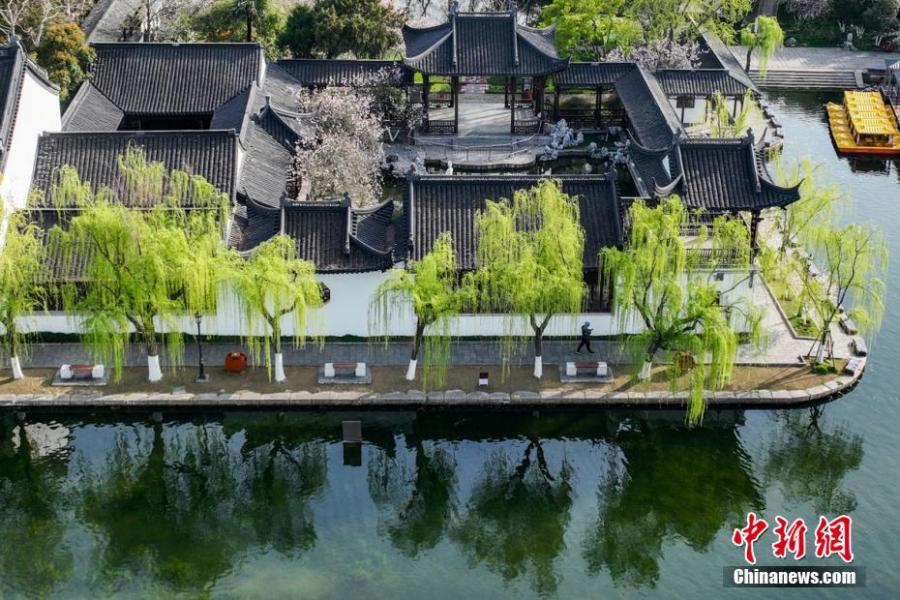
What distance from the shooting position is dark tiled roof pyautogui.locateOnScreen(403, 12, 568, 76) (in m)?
59.0

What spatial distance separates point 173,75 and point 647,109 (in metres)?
23.9

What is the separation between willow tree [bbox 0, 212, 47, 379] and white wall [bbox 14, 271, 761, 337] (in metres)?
2.06

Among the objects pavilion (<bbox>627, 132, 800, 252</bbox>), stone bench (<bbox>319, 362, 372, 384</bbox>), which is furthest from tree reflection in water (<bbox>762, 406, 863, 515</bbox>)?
stone bench (<bbox>319, 362, 372, 384</bbox>)

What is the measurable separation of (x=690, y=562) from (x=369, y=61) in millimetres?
→ 37116

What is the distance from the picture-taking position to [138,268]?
36938mm

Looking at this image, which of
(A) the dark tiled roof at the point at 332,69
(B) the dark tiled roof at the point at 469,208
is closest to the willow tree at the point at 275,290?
(B) the dark tiled roof at the point at 469,208

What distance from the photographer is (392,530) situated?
33781 millimetres

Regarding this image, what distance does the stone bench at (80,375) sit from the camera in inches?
1542

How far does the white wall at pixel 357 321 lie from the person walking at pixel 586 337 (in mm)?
518

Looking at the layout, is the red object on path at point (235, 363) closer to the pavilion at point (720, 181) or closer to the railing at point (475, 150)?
the pavilion at point (720, 181)

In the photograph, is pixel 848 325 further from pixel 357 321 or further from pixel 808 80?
pixel 808 80

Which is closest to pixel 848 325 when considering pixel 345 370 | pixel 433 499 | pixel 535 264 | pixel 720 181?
pixel 720 181

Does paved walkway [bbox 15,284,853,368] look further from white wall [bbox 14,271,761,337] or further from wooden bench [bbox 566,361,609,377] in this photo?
wooden bench [bbox 566,361,609,377]

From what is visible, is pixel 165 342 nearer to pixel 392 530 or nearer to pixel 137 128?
pixel 392 530
